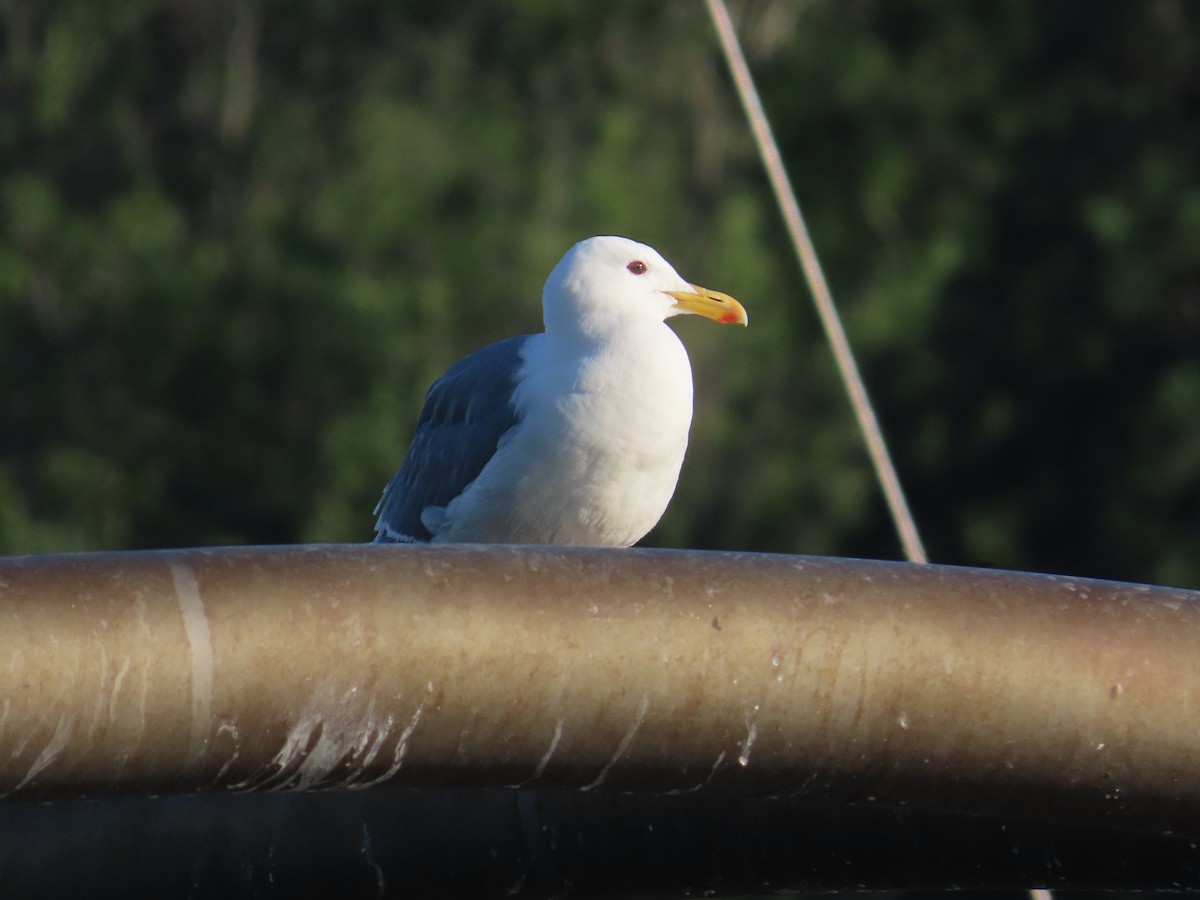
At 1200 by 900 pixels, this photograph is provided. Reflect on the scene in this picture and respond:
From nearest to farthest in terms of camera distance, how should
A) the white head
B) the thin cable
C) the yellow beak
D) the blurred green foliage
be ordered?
the white head, the yellow beak, the thin cable, the blurred green foliage

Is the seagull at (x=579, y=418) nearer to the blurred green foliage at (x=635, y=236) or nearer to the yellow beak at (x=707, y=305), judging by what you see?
the yellow beak at (x=707, y=305)

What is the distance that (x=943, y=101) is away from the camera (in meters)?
13.6

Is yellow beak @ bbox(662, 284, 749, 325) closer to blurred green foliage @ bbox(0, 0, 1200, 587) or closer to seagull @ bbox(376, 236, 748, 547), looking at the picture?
seagull @ bbox(376, 236, 748, 547)

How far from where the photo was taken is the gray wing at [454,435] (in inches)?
137

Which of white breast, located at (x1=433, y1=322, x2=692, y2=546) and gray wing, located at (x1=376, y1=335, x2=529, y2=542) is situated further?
gray wing, located at (x1=376, y1=335, x2=529, y2=542)

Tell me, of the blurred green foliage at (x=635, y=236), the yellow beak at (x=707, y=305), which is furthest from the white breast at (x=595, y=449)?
the blurred green foliage at (x=635, y=236)

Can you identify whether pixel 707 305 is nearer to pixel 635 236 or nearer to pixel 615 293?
pixel 615 293

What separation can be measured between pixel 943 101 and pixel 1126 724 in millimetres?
11769

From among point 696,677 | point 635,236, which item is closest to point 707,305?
point 696,677

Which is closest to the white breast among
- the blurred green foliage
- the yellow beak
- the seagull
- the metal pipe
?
the seagull

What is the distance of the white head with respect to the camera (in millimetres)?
3400

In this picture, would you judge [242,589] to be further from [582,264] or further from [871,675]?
[582,264]

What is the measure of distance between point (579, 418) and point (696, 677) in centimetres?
115

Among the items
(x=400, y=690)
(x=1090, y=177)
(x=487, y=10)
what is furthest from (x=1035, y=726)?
(x=487, y=10)
